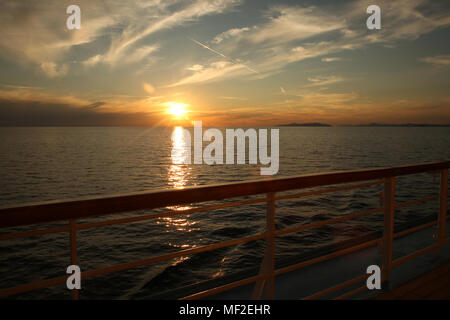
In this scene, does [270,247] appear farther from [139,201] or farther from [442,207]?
[442,207]

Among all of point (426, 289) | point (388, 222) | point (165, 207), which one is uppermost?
point (165, 207)

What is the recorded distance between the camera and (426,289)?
208 centimetres

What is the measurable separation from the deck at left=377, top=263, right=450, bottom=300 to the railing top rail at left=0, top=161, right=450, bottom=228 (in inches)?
39.3

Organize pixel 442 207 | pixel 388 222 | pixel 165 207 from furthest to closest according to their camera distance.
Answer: pixel 442 207, pixel 388 222, pixel 165 207

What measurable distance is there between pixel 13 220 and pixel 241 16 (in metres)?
11.2

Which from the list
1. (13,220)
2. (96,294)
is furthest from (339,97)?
(13,220)

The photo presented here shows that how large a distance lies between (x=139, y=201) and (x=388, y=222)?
1.75 metres

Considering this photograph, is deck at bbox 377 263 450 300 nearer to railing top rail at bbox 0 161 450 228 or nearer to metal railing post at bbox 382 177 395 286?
metal railing post at bbox 382 177 395 286

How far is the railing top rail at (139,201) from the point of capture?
88 cm
